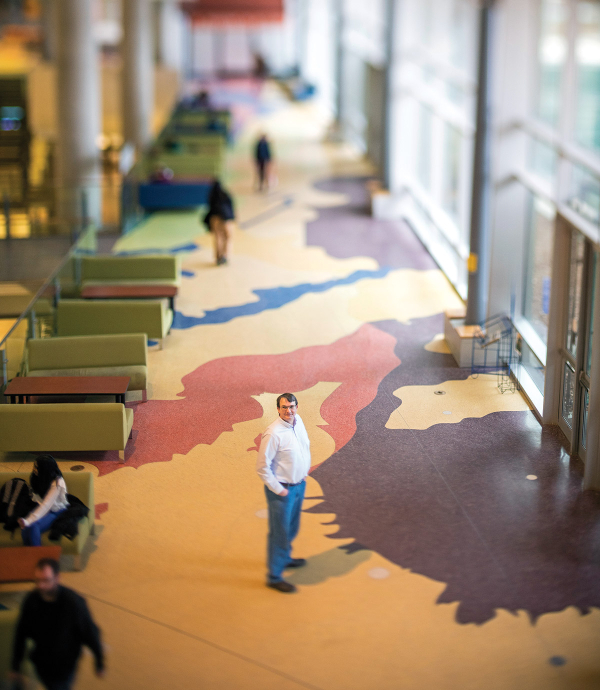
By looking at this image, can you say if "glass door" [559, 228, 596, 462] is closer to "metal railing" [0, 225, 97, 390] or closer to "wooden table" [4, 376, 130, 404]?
"wooden table" [4, 376, 130, 404]

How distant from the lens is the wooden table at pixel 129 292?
510 inches

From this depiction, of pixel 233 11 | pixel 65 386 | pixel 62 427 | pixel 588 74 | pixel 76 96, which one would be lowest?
pixel 62 427

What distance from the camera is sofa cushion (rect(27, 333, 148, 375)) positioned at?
10.9m

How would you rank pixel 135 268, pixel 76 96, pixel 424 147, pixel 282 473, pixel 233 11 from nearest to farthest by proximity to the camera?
pixel 282 473, pixel 135 268, pixel 424 147, pixel 76 96, pixel 233 11

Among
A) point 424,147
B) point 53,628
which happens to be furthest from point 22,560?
point 424,147

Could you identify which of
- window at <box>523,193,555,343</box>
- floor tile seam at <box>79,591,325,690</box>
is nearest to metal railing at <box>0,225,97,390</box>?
floor tile seam at <box>79,591,325,690</box>

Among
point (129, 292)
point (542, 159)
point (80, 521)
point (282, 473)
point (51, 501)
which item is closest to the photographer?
point (282, 473)

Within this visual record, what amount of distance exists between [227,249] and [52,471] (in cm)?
1014

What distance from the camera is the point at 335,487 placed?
877 centimetres

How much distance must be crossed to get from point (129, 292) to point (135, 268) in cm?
117

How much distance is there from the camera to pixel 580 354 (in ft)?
31.0

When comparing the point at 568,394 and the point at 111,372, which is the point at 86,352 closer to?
the point at 111,372

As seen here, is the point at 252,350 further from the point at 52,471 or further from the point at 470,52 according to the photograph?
the point at 470,52

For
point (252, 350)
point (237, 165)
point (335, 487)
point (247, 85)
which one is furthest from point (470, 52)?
point (247, 85)
